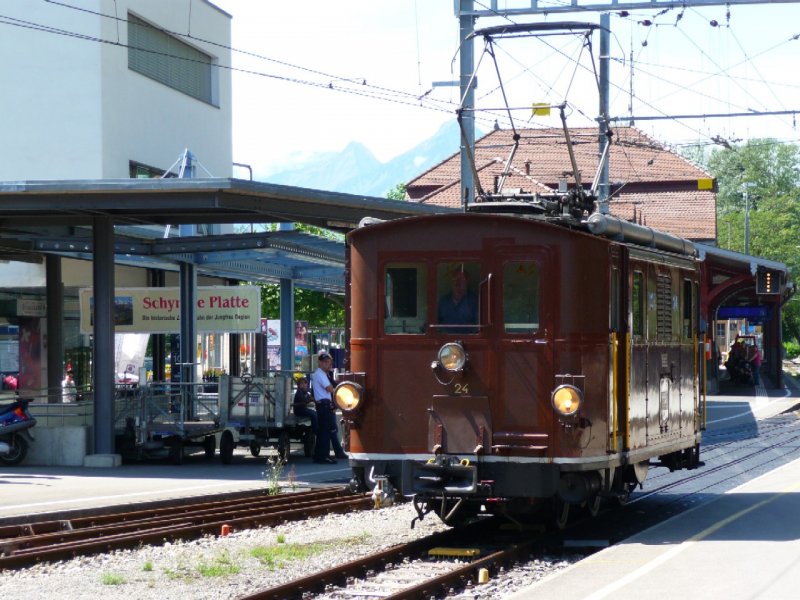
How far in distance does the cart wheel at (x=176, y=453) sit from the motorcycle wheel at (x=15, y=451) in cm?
226

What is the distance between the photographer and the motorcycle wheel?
20000 mm

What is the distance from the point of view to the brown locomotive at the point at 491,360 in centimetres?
1106

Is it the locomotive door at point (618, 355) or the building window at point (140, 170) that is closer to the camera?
the locomotive door at point (618, 355)

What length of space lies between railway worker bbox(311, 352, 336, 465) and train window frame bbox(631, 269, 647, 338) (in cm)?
779

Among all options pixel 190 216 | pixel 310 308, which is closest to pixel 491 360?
pixel 190 216

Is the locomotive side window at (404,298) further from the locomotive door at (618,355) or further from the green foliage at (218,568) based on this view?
the green foliage at (218,568)

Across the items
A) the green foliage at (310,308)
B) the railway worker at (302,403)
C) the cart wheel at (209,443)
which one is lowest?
the cart wheel at (209,443)

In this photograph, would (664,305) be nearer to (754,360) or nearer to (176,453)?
(176,453)

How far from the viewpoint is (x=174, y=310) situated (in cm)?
2445

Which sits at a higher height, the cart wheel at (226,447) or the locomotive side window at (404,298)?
the locomotive side window at (404,298)

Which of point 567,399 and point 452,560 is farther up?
point 567,399

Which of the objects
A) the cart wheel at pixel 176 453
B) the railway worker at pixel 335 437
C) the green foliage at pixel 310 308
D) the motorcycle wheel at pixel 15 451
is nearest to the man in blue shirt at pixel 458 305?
the railway worker at pixel 335 437

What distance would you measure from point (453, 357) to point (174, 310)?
46.1 ft

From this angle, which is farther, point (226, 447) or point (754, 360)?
point (754, 360)
